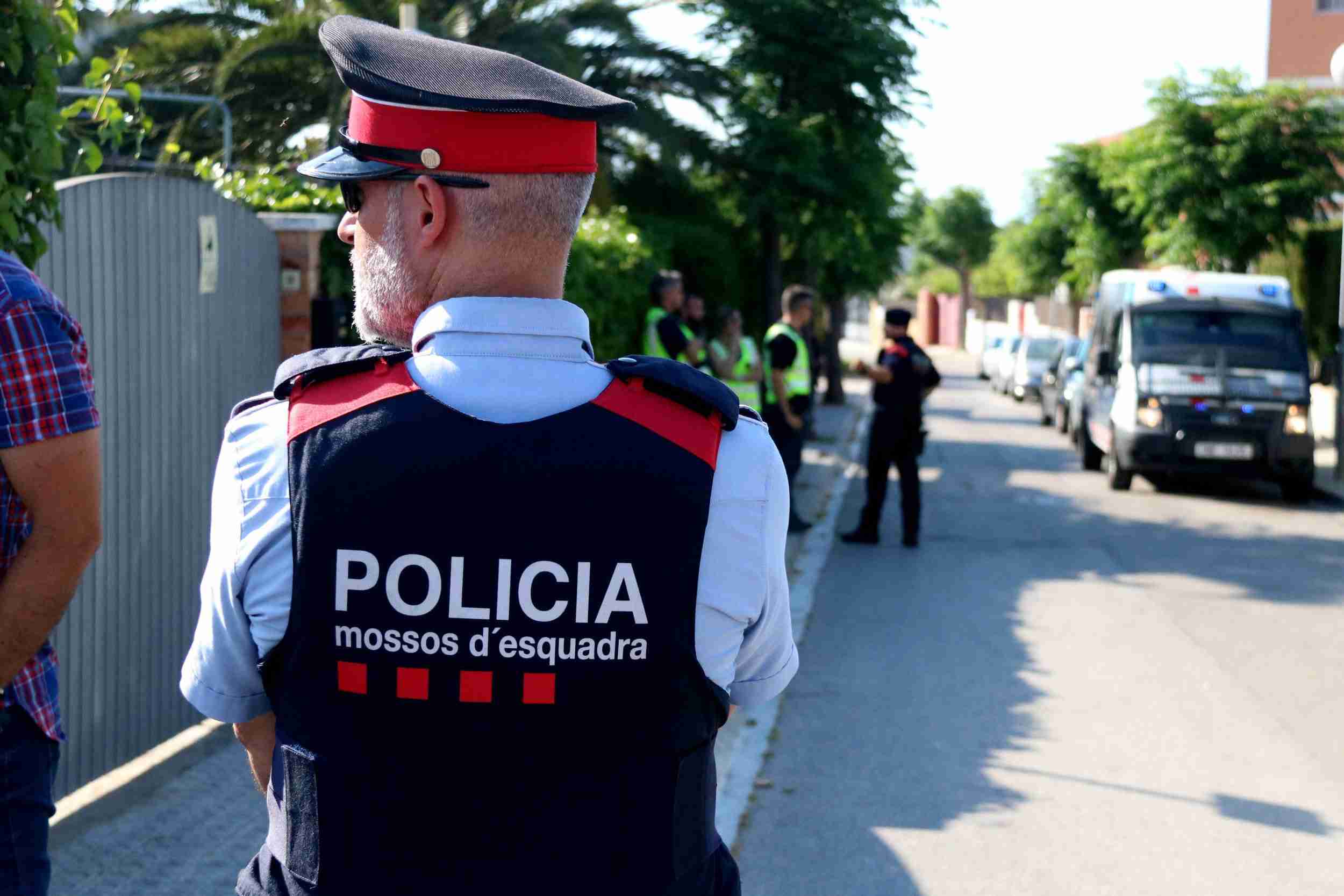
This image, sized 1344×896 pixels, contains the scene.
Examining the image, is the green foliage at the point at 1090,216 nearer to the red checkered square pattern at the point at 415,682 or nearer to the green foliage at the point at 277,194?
the green foliage at the point at 277,194

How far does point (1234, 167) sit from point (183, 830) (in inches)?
871

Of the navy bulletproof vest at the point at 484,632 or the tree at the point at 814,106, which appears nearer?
the navy bulletproof vest at the point at 484,632

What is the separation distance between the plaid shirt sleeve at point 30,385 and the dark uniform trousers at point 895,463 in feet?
32.4

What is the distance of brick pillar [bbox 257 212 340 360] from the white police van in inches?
433

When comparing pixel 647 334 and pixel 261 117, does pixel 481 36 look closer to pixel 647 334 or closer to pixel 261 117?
pixel 261 117

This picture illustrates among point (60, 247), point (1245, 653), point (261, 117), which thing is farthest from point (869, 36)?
point (60, 247)

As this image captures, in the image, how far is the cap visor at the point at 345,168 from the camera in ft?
5.96

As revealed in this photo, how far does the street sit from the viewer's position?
5.21 metres

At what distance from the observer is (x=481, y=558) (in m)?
1.68

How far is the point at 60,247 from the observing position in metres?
5.02

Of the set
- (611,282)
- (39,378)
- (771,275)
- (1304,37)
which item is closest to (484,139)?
(39,378)

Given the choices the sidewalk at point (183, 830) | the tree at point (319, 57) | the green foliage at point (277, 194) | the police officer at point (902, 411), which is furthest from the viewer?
the tree at point (319, 57)

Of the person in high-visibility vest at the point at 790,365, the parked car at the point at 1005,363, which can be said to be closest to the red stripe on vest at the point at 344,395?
the person in high-visibility vest at the point at 790,365

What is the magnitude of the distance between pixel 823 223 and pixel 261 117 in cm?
712
